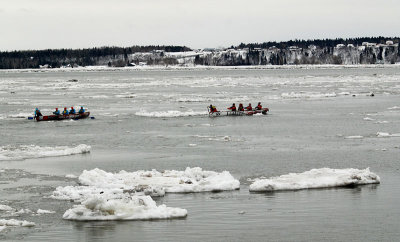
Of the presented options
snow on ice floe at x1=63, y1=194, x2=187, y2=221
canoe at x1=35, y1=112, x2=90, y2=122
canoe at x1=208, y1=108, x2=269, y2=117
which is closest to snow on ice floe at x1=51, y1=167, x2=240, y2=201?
snow on ice floe at x1=63, y1=194, x2=187, y2=221

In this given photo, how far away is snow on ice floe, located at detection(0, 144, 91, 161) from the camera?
76.9 feet

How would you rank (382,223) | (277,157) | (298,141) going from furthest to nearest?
(298,141)
(277,157)
(382,223)

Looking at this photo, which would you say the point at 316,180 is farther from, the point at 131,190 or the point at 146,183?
the point at 131,190

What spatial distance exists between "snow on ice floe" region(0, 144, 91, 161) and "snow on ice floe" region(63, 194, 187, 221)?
351 inches

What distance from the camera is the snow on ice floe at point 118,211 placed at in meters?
14.7

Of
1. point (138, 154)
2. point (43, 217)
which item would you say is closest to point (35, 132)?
point (138, 154)

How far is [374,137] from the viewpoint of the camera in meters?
27.3

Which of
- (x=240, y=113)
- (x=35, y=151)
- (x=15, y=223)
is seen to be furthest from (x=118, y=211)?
(x=240, y=113)

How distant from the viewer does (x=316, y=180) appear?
58.3 ft

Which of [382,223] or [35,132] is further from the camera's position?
[35,132]

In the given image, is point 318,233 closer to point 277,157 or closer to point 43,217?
point 43,217

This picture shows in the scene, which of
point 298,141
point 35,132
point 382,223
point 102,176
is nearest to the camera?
point 382,223

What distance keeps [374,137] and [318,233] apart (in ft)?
48.1

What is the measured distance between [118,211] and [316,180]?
222 inches
